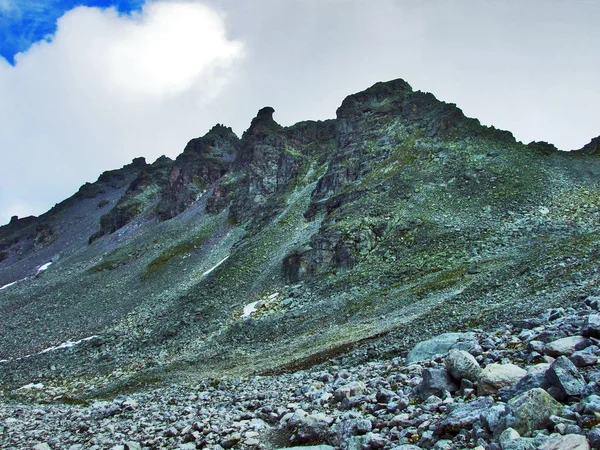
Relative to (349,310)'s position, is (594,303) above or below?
below

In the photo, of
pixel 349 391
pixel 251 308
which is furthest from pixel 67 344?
pixel 349 391

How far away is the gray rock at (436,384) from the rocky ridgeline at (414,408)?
1.0 inches

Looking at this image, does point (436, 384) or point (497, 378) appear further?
point (436, 384)

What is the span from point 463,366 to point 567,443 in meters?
4.71

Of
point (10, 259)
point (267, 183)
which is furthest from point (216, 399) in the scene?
point (10, 259)

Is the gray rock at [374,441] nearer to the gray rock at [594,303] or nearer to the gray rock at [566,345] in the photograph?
the gray rock at [566,345]

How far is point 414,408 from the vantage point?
10.2 metres

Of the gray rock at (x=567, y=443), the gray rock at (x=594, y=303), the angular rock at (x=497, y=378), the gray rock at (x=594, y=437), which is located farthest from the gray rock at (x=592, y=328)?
the gray rock at (x=567, y=443)

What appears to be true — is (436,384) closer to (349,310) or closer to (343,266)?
(349,310)

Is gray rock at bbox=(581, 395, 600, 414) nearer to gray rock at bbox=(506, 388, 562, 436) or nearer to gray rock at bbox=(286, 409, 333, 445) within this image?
gray rock at bbox=(506, 388, 562, 436)

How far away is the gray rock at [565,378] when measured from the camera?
27.1 ft

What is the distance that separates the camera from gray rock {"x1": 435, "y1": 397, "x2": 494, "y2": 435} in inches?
332

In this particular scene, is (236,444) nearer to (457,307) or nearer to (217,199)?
(457,307)

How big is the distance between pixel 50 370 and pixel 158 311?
530 inches
